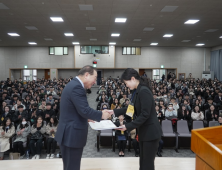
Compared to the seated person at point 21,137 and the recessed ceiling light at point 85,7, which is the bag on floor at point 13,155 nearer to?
the seated person at point 21,137

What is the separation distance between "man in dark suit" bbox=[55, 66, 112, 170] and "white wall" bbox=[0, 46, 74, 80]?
19571 millimetres

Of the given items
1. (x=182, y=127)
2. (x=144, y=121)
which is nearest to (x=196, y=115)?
(x=182, y=127)

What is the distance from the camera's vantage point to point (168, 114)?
24.0 feet

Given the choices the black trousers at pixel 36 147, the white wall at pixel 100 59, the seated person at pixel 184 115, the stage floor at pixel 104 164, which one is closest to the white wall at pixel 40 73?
the white wall at pixel 100 59

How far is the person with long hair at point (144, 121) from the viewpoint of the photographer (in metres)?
2.05

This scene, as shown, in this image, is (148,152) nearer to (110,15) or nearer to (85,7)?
(85,7)

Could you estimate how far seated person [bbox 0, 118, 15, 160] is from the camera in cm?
533

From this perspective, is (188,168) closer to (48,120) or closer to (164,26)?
(48,120)

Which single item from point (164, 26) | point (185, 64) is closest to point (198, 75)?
point (185, 64)

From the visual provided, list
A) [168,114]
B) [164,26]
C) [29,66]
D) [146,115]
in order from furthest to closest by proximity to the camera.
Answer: [29,66] → [164,26] → [168,114] → [146,115]

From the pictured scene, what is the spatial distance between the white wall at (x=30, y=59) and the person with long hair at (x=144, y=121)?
1951 centimetres

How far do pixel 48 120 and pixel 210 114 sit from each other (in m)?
6.05

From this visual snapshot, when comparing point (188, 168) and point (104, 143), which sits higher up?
point (188, 168)

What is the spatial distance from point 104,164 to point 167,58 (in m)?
19.8
